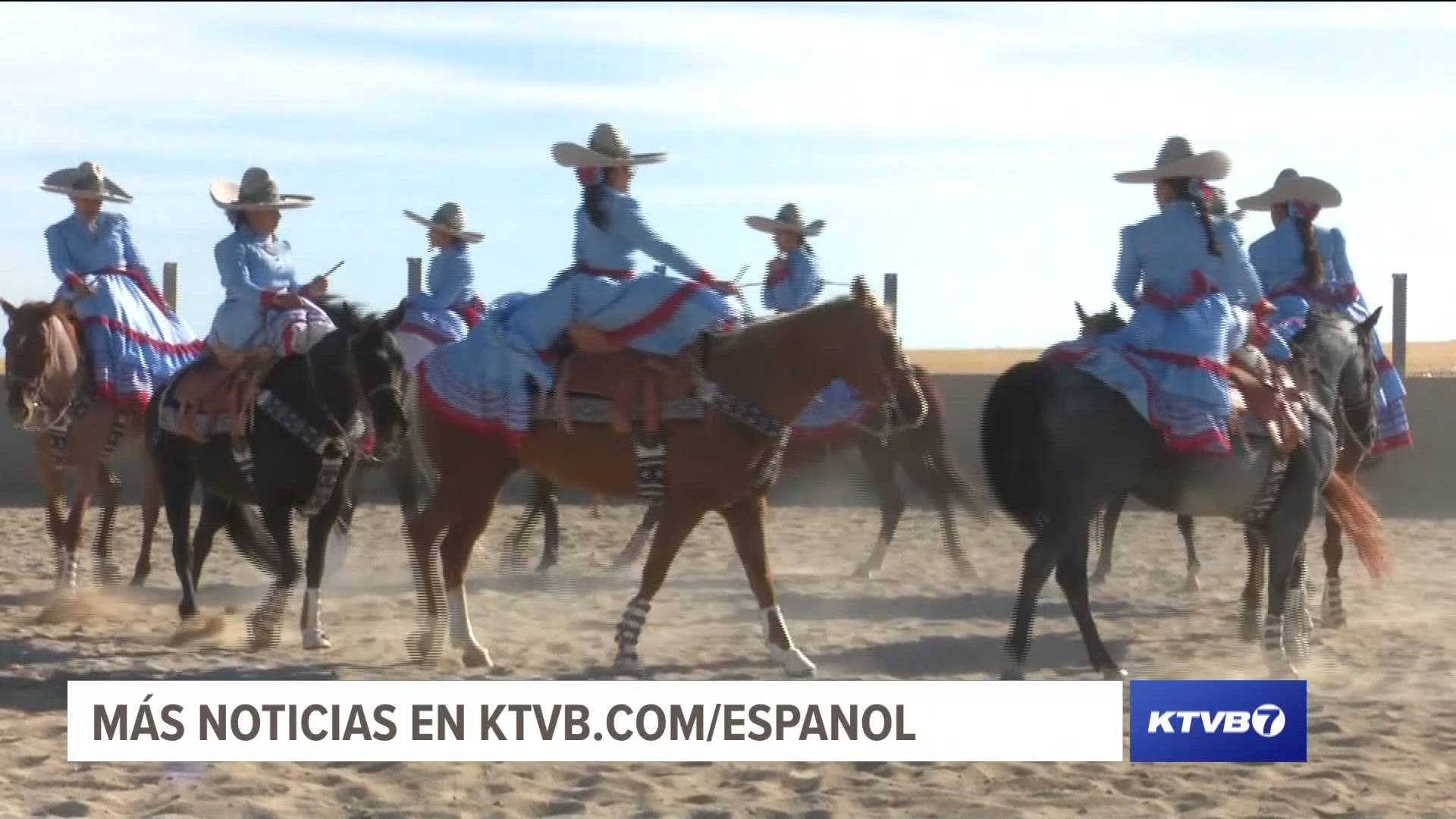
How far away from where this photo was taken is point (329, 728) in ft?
24.1

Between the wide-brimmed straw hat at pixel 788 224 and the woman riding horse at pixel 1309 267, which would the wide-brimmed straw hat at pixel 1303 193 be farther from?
the wide-brimmed straw hat at pixel 788 224

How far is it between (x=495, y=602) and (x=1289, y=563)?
463 cm

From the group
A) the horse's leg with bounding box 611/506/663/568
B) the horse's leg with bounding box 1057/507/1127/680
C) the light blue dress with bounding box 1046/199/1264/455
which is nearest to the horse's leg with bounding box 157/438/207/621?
the horse's leg with bounding box 611/506/663/568

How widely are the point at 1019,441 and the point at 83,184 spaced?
6290 mm

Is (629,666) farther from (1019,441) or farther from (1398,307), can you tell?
(1398,307)

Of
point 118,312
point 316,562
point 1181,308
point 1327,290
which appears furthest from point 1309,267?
point 118,312

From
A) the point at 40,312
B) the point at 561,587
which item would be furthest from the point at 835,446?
the point at 40,312

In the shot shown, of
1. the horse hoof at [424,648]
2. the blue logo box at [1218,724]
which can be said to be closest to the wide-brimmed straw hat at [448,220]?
the horse hoof at [424,648]

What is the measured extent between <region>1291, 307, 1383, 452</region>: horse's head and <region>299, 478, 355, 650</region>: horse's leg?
4.72 m

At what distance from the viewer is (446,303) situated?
41.3ft

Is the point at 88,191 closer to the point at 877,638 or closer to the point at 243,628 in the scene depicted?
the point at 243,628

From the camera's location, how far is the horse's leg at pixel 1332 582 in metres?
10.8

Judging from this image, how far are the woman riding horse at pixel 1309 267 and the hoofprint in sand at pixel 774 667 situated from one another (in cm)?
122

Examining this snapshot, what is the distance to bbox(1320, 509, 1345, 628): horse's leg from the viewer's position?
35.3 ft
